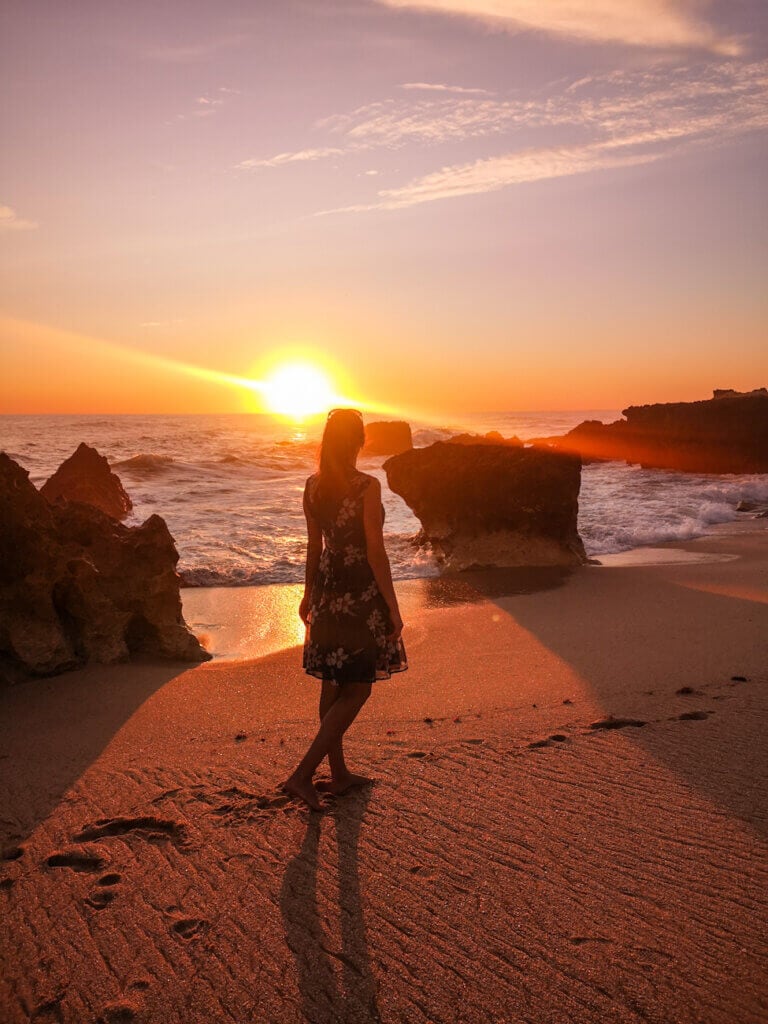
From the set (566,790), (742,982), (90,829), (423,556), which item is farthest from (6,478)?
(423,556)

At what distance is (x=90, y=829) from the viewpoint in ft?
11.7

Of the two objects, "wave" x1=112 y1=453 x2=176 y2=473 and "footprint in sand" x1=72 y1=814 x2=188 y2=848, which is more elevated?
"wave" x1=112 y1=453 x2=176 y2=473

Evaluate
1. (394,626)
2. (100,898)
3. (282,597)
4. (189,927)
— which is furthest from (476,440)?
(189,927)

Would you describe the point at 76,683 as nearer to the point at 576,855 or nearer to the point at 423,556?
the point at 576,855

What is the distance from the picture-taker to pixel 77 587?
6254mm

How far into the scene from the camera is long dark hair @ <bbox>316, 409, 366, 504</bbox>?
3830 millimetres

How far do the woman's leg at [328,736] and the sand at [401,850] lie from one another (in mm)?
117

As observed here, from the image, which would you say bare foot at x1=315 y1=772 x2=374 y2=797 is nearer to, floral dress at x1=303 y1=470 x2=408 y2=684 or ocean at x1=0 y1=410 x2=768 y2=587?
floral dress at x1=303 y1=470 x2=408 y2=684

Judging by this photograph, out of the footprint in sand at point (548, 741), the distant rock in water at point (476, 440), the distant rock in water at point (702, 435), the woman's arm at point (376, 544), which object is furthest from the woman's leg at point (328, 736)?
the distant rock in water at point (702, 435)

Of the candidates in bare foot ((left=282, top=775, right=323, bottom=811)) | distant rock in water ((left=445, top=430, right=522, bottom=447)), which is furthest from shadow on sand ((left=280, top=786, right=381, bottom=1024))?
distant rock in water ((left=445, top=430, right=522, bottom=447))

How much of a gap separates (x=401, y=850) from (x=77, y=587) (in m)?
3.97

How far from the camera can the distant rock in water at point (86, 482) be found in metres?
14.8

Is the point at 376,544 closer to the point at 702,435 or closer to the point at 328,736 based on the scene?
the point at 328,736

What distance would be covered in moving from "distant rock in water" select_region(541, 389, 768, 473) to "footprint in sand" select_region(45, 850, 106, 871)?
3107cm
